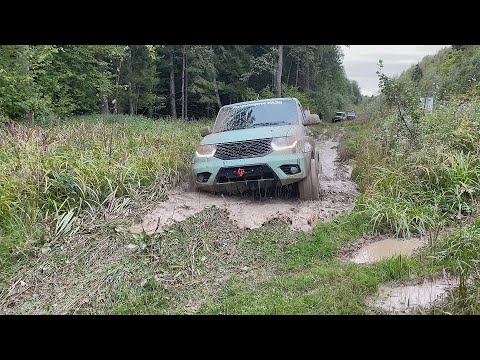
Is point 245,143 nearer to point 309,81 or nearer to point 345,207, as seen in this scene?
point 345,207

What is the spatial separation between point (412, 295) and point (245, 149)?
327 centimetres

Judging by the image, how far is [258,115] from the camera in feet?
23.6

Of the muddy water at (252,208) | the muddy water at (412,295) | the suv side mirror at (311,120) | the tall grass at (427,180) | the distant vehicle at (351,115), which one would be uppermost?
the suv side mirror at (311,120)

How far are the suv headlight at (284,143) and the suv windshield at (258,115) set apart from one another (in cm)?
102

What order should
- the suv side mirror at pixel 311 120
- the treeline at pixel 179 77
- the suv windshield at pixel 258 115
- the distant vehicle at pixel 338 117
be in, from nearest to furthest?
the suv side mirror at pixel 311 120
the suv windshield at pixel 258 115
the treeline at pixel 179 77
the distant vehicle at pixel 338 117

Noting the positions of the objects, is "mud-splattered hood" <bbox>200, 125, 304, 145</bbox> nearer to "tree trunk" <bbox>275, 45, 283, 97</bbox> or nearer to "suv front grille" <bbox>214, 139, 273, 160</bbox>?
"suv front grille" <bbox>214, 139, 273, 160</bbox>

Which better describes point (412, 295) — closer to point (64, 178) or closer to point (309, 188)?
point (309, 188)

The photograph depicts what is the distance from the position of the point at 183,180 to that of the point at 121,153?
3.74ft

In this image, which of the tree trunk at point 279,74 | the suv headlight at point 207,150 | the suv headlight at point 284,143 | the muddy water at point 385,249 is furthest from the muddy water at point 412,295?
the tree trunk at point 279,74

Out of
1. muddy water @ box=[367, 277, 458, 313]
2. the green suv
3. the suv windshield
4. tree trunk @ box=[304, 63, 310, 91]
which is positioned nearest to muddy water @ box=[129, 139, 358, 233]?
the green suv

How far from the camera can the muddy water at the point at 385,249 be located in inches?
169

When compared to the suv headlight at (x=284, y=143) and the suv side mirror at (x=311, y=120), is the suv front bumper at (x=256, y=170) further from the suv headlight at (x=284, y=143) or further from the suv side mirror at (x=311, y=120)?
the suv side mirror at (x=311, y=120)
